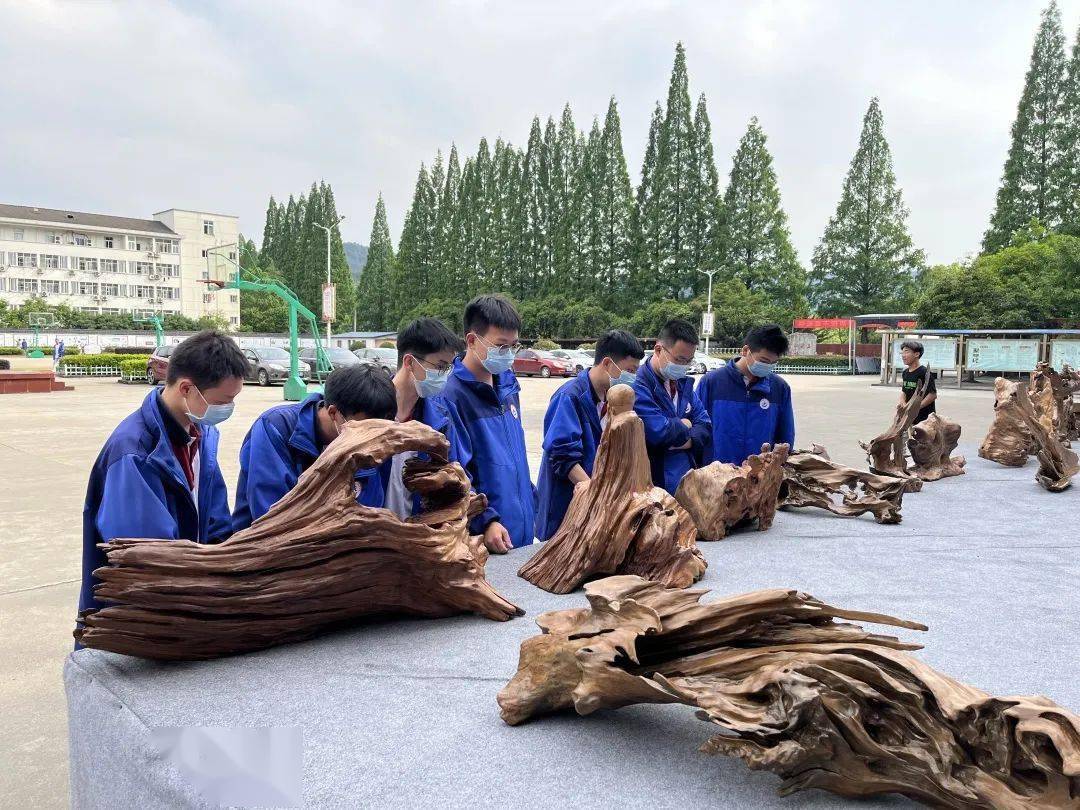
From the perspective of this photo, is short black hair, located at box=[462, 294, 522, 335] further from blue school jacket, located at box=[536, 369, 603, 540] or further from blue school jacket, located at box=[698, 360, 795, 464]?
blue school jacket, located at box=[698, 360, 795, 464]

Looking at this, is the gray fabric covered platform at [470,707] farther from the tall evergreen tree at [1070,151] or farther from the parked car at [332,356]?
the tall evergreen tree at [1070,151]

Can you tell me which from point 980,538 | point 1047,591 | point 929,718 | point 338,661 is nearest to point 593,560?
point 338,661

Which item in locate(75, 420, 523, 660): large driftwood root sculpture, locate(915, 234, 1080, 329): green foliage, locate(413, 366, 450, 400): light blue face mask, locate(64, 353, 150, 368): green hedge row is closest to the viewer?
locate(75, 420, 523, 660): large driftwood root sculpture

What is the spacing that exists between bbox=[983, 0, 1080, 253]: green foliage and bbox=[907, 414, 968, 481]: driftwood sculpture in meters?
27.1

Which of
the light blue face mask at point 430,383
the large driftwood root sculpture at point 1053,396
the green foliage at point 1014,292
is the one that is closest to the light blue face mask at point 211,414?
the light blue face mask at point 430,383

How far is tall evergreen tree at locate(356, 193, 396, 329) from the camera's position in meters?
51.5

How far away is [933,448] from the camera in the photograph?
5.19 meters

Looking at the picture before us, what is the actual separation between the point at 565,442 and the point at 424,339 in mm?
764

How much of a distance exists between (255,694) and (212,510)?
2.13 ft

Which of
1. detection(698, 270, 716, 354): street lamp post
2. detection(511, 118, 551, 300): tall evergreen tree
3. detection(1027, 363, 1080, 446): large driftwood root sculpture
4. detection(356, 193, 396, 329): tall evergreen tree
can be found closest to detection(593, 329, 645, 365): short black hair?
detection(1027, 363, 1080, 446): large driftwood root sculpture

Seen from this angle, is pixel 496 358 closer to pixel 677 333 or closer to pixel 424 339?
pixel 424 339

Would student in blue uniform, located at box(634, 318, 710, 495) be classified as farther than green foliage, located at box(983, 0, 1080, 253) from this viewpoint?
No

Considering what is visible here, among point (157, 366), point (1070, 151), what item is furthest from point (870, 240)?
point (157, 366)

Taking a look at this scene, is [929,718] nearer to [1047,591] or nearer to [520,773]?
[520,773]
